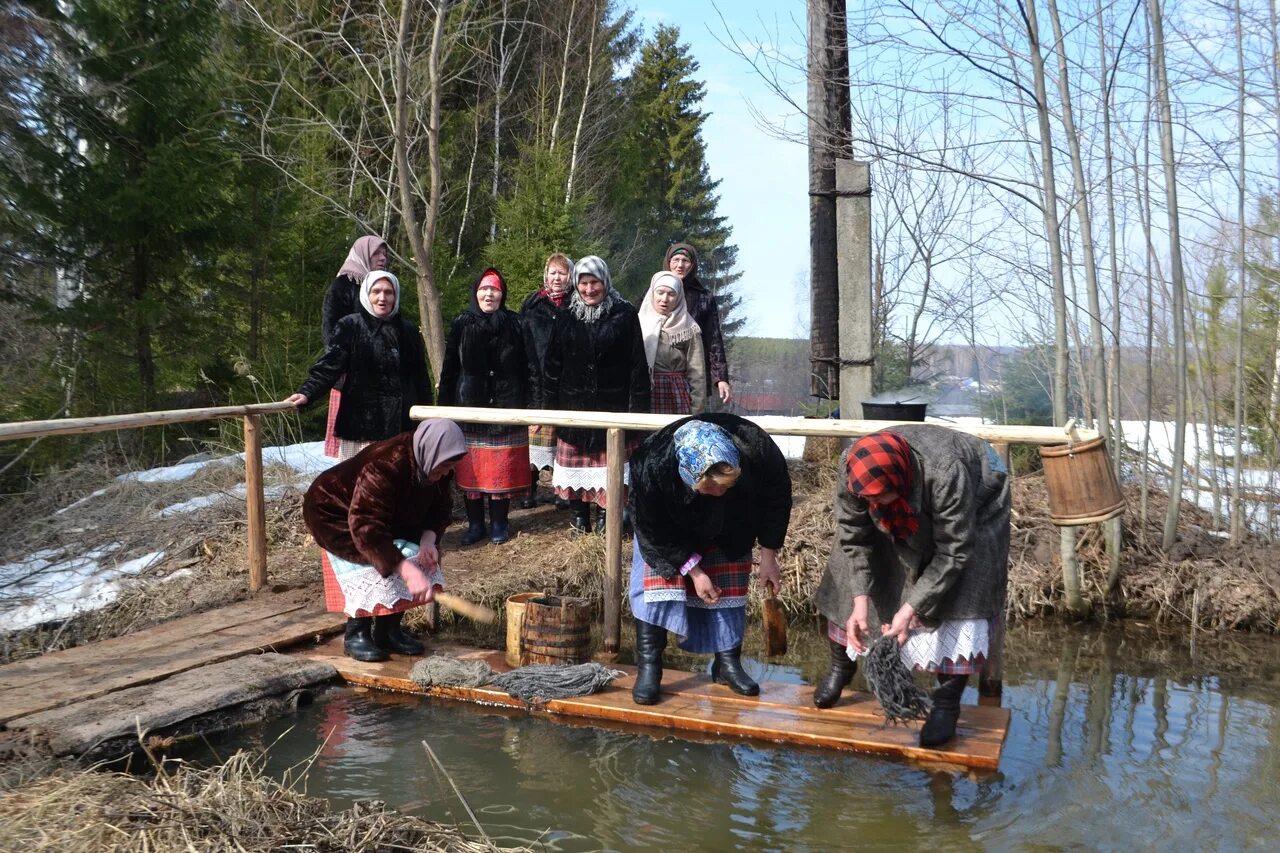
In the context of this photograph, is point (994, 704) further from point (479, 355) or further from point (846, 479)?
point (479, 355)

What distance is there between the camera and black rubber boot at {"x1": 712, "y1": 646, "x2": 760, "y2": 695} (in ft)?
16.1

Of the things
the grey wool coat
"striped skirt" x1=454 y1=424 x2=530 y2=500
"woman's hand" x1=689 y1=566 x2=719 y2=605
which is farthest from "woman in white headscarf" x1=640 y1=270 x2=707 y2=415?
the grey wool coat

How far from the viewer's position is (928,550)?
406 centimetres

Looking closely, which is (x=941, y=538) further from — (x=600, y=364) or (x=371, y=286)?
(x=371, y=286)

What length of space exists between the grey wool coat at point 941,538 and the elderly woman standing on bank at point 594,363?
275 cm

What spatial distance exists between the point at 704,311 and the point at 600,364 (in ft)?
2.89

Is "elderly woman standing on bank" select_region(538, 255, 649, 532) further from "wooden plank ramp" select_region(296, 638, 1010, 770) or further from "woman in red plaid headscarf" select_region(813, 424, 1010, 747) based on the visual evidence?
"woman in red plaid headscarf" select_region(813, 424, 1010, 747)

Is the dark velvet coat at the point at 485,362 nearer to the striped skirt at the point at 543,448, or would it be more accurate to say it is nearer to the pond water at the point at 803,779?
the striped skirt at the point at 543,448

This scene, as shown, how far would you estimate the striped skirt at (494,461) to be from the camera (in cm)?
723

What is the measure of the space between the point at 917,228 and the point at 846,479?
877cm

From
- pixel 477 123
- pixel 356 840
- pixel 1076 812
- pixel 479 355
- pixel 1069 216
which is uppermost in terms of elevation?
pixel 477 123

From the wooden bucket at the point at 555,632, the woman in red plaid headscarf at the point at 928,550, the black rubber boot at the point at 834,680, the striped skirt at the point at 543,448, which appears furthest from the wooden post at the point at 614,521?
the striped skirt at the point at 543,448

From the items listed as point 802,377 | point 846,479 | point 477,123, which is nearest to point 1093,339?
point 846,479

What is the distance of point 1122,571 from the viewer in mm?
7066
